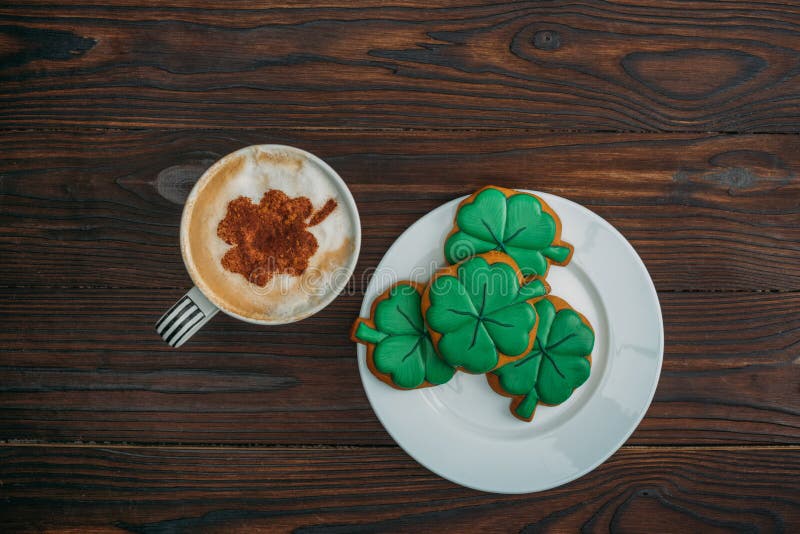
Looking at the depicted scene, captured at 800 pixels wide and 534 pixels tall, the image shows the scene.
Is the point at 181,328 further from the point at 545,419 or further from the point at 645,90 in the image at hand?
the point at 645,90

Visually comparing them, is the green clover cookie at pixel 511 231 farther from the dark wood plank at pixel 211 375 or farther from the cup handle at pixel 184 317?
the cup handle at pixel 184 317

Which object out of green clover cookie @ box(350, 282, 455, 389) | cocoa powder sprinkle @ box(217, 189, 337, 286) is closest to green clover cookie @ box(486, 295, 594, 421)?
green clover cookie @ box(350, 282, 455, 389)

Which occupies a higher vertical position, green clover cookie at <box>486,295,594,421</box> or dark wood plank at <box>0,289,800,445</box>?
green clover cookie at <box>486,295,594,421</box>

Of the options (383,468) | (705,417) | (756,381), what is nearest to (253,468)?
(383,468)

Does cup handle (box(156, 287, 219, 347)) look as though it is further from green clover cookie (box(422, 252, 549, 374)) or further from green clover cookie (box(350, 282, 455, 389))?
green clover cookie (box(422, 252, 549, 374))

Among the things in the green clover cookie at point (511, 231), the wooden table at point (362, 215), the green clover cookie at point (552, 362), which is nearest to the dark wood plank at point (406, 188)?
the wooden table at point (362, 215)
